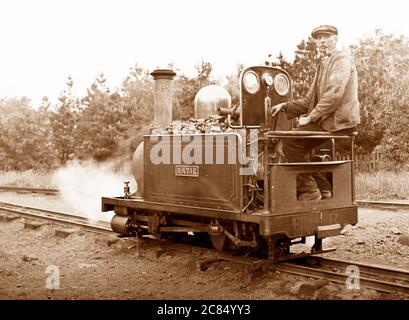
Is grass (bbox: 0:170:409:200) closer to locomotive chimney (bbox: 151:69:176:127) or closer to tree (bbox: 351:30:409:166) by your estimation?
tree (bbox: 351:30:409:166)

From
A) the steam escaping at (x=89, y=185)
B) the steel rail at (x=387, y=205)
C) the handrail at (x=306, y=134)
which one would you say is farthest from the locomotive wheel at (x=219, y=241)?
the steel rail at (x=387, y=205)

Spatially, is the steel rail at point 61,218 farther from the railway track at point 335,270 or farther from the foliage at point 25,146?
the foliage at point 25,146

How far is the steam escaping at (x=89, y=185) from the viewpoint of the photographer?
1250 cm

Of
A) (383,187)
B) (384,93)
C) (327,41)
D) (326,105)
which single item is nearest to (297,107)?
(326,105)

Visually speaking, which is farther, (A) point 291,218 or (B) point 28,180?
(B) point 28,180

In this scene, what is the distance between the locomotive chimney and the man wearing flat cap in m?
2.03

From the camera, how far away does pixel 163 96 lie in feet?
25.8

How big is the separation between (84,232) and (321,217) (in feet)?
15.1

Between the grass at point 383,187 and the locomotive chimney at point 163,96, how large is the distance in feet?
24.6

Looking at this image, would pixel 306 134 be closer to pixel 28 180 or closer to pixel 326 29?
pixel 326 29

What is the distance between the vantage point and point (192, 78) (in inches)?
827

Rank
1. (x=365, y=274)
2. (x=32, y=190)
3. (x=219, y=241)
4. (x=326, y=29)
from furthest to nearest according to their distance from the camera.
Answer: (x=32, y=190) → (x=219, y=241) → (x=326, y=29) → (x=365, y=274)

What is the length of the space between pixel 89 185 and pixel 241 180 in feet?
38.9
